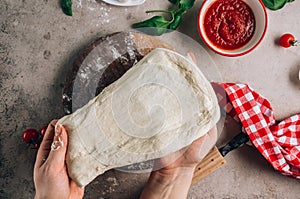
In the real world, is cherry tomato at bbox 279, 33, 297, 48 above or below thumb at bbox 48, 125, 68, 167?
below

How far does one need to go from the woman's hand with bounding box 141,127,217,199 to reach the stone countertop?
0.13m

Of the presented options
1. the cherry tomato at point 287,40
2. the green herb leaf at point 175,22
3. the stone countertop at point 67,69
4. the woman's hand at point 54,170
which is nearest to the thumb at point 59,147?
the woman's hand at point 54,170

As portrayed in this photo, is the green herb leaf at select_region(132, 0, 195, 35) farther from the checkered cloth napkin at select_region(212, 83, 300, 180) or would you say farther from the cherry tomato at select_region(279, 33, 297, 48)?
the cherry tomato at select_region(279, 33, 297, 48)

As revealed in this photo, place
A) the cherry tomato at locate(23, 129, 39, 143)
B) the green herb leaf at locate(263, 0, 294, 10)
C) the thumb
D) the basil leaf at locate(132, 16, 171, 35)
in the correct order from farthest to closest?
1. the green herb leaf at locate(263, 0, 294, 10)
2. the basil leaf at locate(132, 16, 171, 35)
3. the cherry tomato at locate(23, 129, 39, 143)
4. the thumb

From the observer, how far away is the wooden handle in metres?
2.93

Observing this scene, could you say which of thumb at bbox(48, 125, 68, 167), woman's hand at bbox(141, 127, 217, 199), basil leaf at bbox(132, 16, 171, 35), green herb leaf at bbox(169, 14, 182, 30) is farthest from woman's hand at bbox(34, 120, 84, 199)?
green herb leaf at bbox(169, 14, 182, 30)

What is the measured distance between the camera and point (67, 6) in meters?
2.98

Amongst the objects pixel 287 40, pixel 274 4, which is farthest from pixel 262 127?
pixel 274 4

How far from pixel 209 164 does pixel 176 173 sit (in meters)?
0.23

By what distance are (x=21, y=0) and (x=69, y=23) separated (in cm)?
36

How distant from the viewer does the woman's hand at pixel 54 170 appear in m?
2.46

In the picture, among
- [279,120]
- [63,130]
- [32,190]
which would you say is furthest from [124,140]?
[279,120]

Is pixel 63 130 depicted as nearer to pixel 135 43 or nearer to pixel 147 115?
pixel 147 115

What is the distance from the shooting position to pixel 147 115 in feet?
8.02
